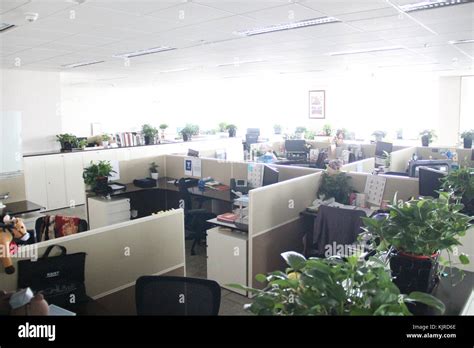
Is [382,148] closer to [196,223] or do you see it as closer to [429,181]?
[429,181]

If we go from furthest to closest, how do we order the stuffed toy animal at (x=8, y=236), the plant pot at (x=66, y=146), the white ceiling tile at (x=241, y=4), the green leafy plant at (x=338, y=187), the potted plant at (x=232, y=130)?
the potted plant at (x=232, y=130) < the plant pot at (x=66, y=146) < the green leafy plant at (x=338, y=187) < the white ceiling tile at (x=241, y=4) < the stuffed toy animal at (x=8, y=236)

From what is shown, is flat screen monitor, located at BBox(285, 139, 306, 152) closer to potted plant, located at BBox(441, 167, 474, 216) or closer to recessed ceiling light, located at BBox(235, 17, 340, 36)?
recessed ceiling light, located at BBox(235, 17, 340, 36)

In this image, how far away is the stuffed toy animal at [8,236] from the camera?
1988 mm

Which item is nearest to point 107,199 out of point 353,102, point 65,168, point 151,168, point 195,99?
point 151,168

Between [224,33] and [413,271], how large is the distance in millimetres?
3490

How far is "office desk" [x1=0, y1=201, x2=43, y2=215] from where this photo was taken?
432 cm

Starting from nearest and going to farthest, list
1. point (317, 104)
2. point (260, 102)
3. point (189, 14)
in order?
point (189, 14) < point (317, 104) < point (260, 102)

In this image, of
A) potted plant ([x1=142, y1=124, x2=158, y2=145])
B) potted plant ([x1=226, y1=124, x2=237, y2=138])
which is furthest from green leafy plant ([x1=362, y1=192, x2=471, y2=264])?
potted plant ([x1=226, y1=124, x2=237, y2=138])

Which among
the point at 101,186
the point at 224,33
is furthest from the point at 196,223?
the point at 224,33

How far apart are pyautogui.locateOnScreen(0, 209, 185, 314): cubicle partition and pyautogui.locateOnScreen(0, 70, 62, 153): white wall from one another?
6423 millimetres

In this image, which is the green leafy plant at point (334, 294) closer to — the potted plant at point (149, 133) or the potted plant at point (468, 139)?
the potted plant at point (468, 139)

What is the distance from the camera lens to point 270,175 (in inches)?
185

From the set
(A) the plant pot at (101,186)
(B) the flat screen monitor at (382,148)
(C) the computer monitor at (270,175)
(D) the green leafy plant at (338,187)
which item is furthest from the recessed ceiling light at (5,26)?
(B) the flat screen monitor at (382,148)

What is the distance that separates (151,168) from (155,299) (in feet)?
14.0
